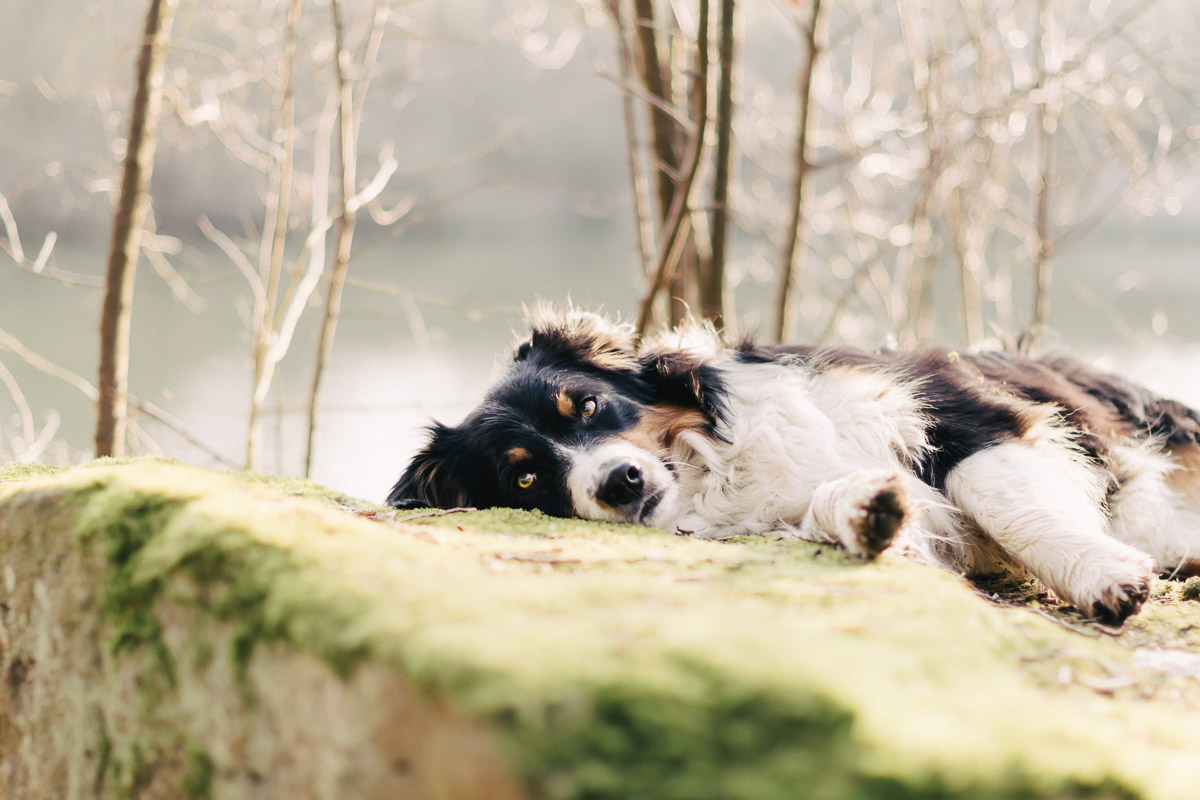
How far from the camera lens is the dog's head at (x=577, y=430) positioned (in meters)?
2.90

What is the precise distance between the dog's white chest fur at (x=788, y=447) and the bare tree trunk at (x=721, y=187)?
1625 millimetres

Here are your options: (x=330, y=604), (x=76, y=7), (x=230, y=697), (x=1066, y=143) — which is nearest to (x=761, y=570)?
(x=330, y=604)

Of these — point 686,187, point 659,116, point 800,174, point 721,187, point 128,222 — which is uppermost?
point 659,116

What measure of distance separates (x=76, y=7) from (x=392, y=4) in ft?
56.6

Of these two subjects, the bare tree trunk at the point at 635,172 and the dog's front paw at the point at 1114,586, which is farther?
the bare tree trunk at the point at 635,172

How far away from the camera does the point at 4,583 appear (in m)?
2.05

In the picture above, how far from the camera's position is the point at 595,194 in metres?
8.27

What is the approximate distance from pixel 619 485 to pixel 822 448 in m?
0.79

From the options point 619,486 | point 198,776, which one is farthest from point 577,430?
point 198,776

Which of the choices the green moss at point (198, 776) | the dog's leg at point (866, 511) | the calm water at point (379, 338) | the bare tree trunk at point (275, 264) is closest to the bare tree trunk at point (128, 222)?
the bare tree trunk at point (275, 264)

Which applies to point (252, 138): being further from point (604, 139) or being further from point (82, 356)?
point (604, 139)

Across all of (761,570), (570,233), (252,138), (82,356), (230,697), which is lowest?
(230,697)

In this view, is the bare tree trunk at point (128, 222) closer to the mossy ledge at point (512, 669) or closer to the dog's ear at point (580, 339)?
the dog's ear at point (580, 339)

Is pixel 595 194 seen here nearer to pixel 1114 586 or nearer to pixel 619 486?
pixel 619 486
